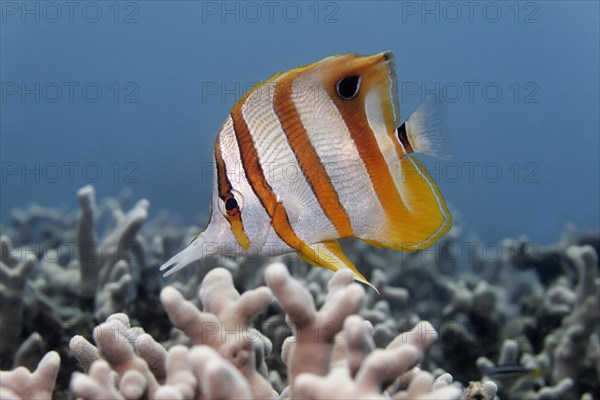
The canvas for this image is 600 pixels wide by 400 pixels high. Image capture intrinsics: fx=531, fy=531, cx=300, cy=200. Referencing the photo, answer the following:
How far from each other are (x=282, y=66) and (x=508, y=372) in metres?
58.8

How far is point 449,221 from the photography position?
1.52 m

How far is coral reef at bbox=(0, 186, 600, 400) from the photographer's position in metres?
1.25

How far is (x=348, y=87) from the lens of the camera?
1479 millimetres

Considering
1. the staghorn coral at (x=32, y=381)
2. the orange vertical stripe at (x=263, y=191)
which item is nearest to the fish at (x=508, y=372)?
the orange vertical stripe at (x=263, y=191)

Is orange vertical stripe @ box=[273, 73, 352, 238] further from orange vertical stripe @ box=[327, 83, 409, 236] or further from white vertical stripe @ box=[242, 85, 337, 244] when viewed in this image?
orange vertical stripe @ box=[327, 83, 409, 236]

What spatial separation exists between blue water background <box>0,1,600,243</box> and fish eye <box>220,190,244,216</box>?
55.2 meters

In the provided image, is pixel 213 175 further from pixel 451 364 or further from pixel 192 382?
pixel 451 364

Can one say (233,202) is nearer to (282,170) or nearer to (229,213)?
(229,213)

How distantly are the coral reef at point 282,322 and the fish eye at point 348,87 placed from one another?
1.64 feet

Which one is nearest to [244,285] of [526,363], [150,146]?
[526,363]

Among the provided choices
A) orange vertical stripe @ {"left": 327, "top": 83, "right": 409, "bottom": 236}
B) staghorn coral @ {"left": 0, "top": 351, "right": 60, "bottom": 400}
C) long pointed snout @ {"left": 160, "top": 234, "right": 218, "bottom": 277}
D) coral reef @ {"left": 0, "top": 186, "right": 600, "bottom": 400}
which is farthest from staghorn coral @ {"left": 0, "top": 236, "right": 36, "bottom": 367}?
orange vertical stripe @ {"left": 327, "top": 83, "right": 409, "bottom": 236}

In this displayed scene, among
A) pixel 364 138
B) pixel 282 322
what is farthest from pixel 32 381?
pixel 282 322

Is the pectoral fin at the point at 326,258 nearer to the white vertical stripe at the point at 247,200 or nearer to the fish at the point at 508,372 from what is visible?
the white vertical stripe at the point at 247,200

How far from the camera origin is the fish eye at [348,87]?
57.9 inches
